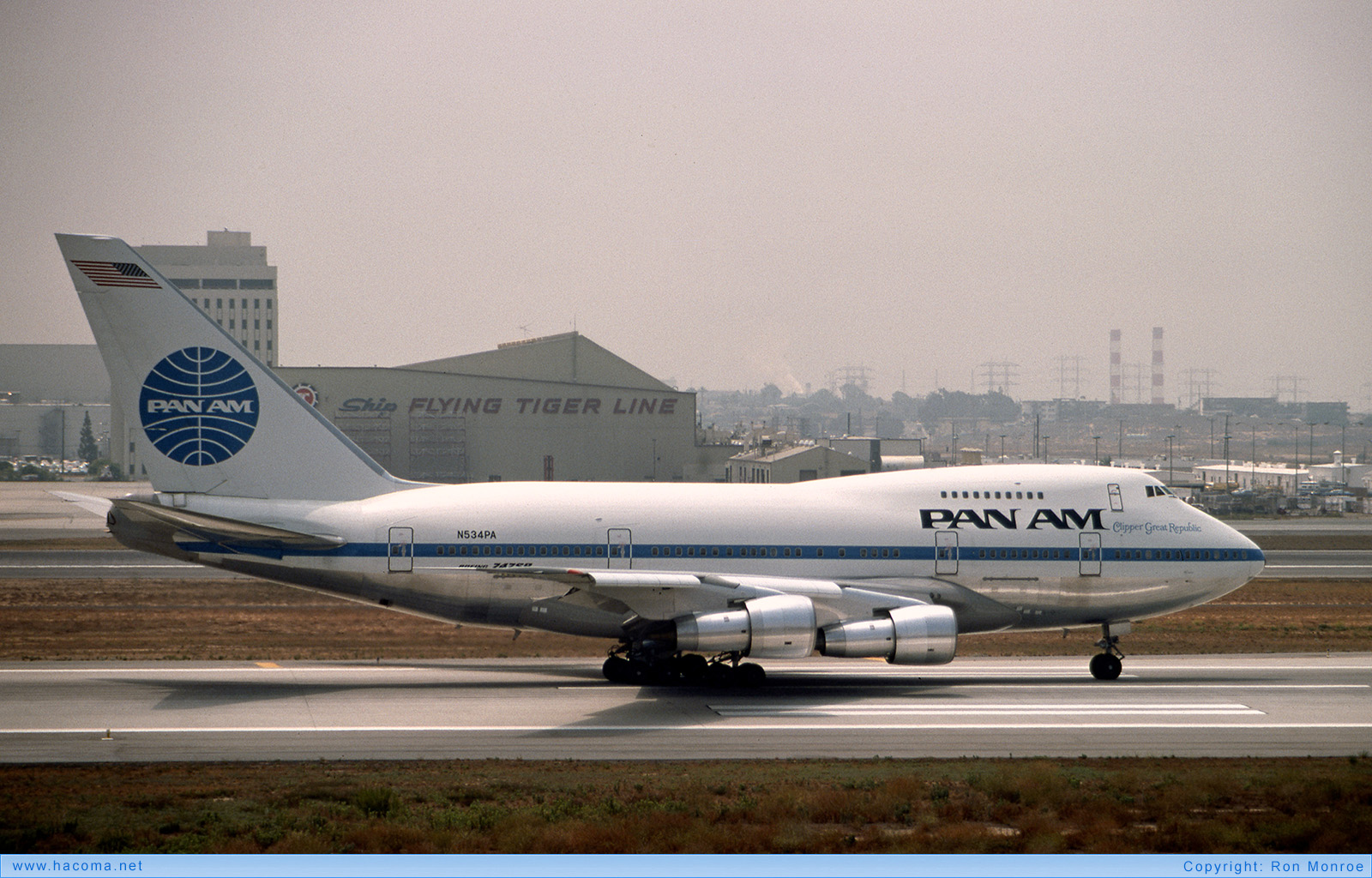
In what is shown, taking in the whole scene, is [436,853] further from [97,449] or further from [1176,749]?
[97,449]

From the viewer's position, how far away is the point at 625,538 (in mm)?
30250

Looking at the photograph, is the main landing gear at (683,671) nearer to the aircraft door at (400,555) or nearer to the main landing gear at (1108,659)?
the aircraft door at (400,555)

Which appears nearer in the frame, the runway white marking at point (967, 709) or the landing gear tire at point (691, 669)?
the runway white marking at point (967, 709)

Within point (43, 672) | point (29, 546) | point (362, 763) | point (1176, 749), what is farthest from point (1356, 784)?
point (29, 546)

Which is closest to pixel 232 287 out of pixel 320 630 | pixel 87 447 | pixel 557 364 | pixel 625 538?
pixel 87 447

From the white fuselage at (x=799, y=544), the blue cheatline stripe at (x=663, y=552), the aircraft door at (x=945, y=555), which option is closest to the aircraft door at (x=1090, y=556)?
the white fuselage at (x=799, y=544)

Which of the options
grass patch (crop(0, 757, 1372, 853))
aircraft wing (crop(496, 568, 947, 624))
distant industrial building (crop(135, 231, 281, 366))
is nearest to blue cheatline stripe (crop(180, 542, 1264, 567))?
aircraft wing (crop(496, 568, 947, 624))

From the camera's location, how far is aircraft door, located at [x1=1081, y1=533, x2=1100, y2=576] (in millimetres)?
31688

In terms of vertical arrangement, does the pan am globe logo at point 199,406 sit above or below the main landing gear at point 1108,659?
above

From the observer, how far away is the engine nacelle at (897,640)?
27922 millimetres

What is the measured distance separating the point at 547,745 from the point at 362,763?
3.46 m

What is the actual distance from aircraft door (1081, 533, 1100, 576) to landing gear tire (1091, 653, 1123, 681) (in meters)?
2.17

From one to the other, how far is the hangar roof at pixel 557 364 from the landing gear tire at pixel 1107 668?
77.0 meters

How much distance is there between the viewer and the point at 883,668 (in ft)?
112
